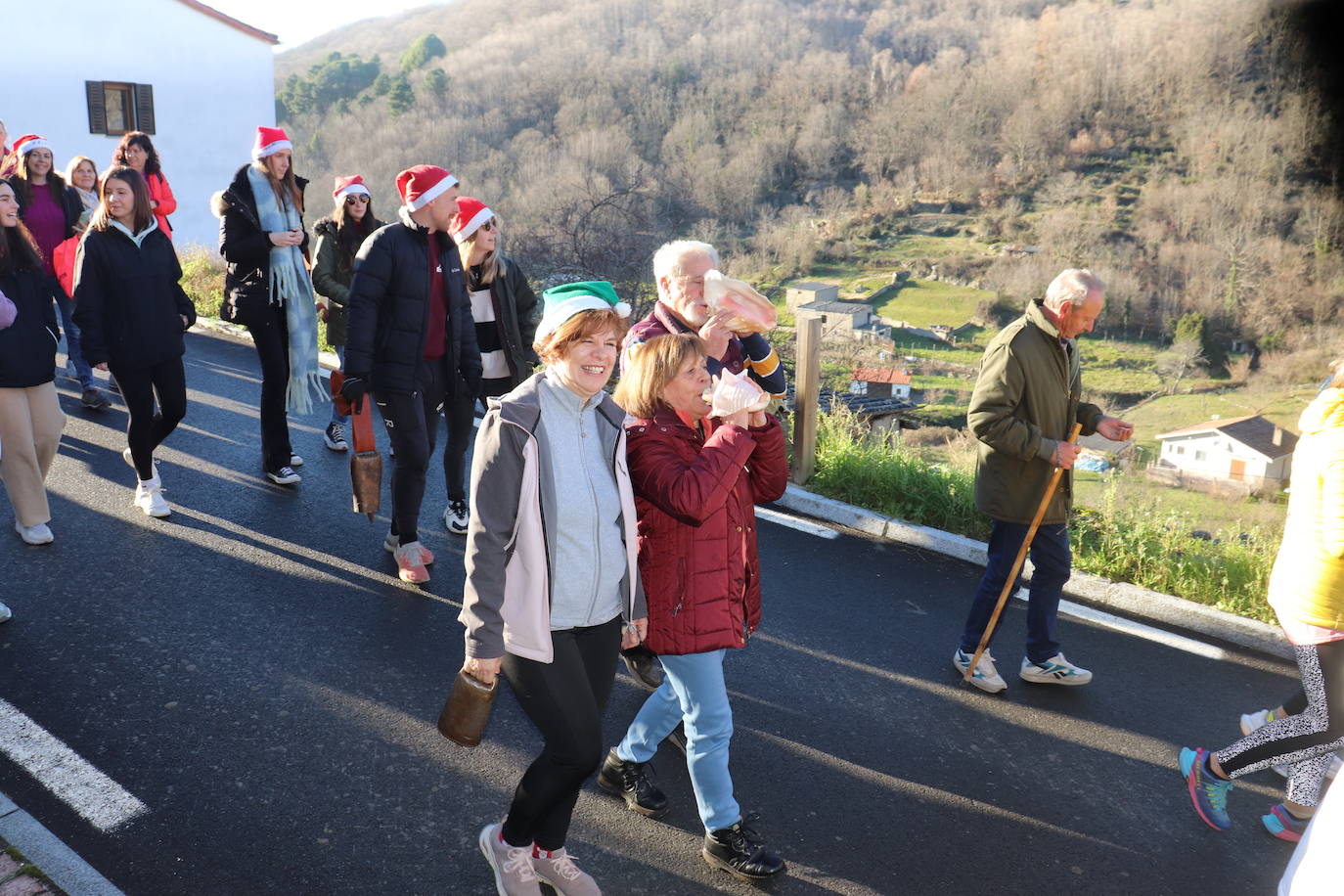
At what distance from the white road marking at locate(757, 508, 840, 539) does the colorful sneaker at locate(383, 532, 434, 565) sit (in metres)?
2.14

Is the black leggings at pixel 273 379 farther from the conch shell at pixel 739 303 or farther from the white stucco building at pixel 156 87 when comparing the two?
the white stucco building at pixel 156 87

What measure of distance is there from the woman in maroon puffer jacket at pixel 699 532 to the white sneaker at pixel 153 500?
13.1 feet

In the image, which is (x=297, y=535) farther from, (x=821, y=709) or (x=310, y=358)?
(x=821, y=709)

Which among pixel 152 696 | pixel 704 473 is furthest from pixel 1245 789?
pixel 152 696

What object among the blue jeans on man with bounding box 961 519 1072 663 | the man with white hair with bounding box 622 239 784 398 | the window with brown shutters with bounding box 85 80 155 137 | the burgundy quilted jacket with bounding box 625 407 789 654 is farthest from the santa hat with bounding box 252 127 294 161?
the window with brown shutters with bounding box 85 80 155 137

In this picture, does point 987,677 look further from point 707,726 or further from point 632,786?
point 707,726

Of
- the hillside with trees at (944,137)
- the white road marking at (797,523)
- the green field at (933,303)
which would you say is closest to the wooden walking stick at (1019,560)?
the white road marking at (797,523)

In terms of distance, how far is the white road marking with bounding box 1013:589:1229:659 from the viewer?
5016 millimetres

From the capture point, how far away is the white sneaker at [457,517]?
234 inches

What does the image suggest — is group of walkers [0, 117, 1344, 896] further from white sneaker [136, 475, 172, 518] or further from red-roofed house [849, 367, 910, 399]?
red-roofed house [849, 367, 910, 399]

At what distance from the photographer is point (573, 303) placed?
285cm

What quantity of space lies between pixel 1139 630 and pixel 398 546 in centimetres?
379

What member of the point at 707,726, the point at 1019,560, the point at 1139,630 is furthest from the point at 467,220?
the point at 1139,630

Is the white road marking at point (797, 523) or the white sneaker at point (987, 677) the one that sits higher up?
the white road marking at point (797, 523)
